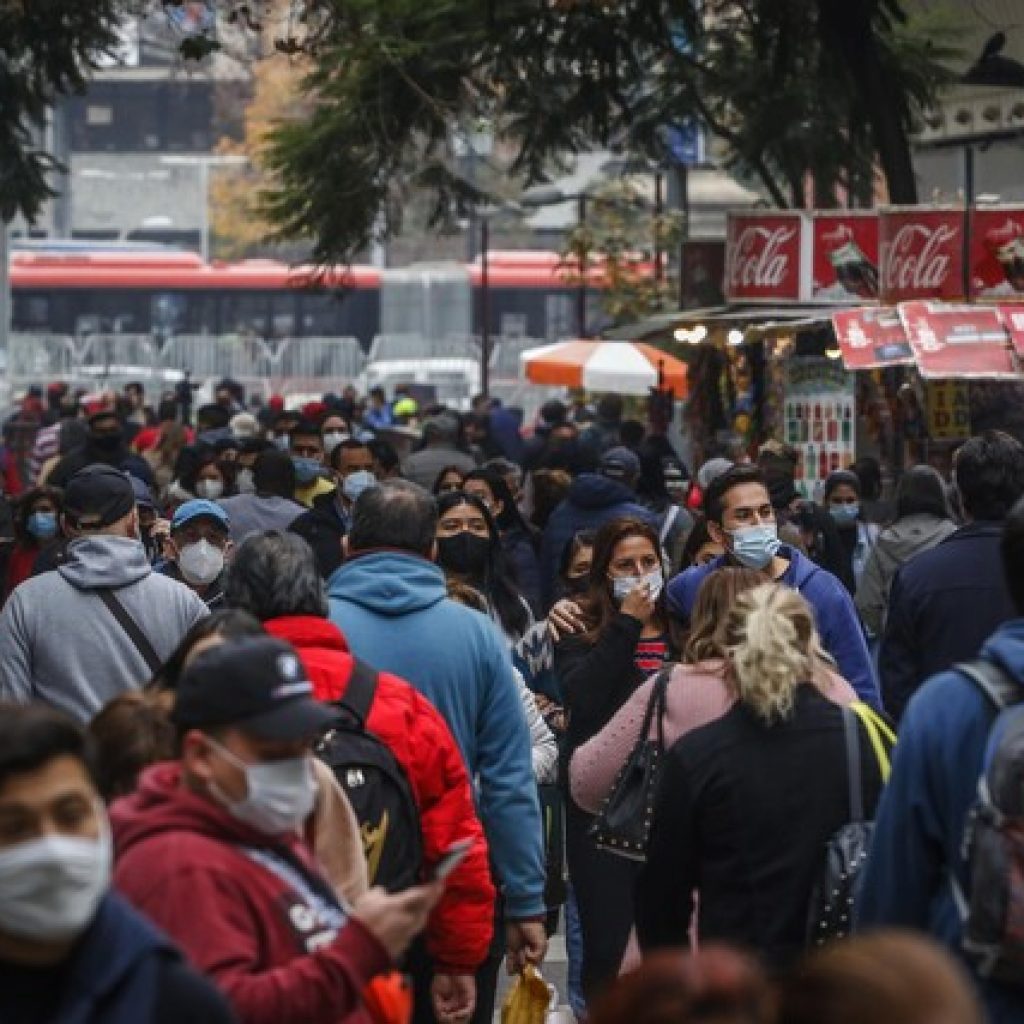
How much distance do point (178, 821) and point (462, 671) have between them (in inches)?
101

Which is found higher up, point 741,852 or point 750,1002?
point 750,1002

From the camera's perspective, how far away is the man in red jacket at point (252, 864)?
4.78m

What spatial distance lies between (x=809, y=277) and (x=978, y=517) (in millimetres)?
13229

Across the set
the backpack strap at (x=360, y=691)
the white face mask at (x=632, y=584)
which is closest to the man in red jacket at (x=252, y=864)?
the backpack strap at (x=360, y=691)

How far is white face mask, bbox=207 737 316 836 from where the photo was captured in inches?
192

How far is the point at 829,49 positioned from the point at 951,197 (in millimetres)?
9893

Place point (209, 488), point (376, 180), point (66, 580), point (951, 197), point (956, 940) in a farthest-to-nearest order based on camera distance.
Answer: point (951, 197)
point (376, 180)
point (209, 488)
point (66, 580)
point (956, 940)

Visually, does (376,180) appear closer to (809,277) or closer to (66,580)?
(809,277)

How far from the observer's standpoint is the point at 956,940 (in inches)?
210

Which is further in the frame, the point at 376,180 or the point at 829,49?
the point at 376,180

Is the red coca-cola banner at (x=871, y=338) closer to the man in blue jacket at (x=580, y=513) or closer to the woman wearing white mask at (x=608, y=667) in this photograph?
the man in blue jacket at (x=580, y=513)

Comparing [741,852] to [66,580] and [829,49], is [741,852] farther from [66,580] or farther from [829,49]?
[829,49]

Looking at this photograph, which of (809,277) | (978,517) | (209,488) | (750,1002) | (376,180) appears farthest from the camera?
(376,180)

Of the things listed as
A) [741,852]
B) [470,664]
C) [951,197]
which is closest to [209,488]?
[470,664]
